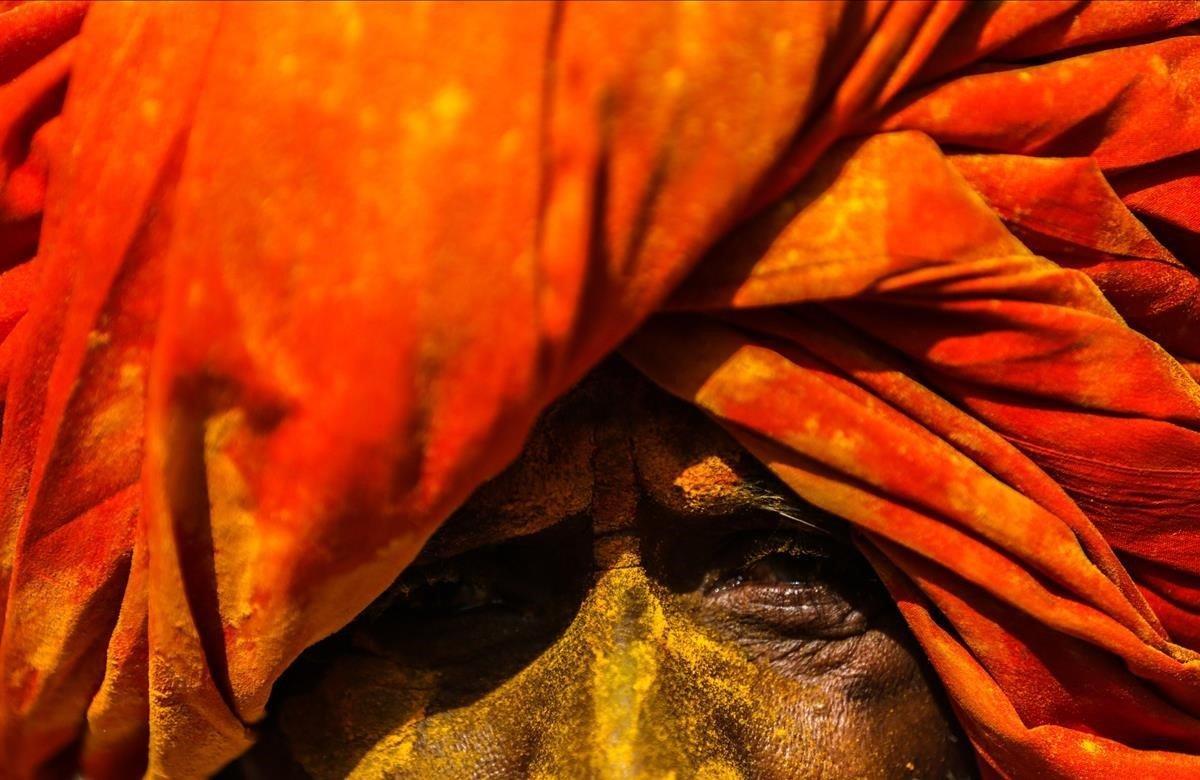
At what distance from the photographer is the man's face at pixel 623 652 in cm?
86

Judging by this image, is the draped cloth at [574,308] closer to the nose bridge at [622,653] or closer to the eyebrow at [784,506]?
the eyebrow at [784,506]

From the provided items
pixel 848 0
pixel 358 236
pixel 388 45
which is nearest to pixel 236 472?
pixel 358 236

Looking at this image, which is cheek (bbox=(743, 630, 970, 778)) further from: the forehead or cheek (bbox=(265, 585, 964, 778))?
the forehead

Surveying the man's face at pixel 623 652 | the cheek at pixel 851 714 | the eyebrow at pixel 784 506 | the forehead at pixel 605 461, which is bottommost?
the cheek at pixel 851 714

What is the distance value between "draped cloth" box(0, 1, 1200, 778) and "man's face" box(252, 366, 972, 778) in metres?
0.07

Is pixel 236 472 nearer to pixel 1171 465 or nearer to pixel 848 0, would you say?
pixel 848 0

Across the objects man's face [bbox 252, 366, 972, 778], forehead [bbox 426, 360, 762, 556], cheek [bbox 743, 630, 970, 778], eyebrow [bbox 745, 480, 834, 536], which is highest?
forehead [bbox 426, 360, 762, 556]

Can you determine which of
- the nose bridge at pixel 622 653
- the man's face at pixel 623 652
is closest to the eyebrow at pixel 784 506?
the man's face at pixel 623 652

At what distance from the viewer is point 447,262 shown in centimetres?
66

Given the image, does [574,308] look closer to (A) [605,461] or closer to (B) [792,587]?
(A) [605,461]

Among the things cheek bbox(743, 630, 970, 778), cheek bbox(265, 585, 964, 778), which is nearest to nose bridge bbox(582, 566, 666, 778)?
cheek bbox(265, 585, 964, 778)

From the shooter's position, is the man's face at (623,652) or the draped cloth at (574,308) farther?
the man's face at (623,652)

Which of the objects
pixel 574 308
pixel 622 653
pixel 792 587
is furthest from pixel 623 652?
pixel 574 308

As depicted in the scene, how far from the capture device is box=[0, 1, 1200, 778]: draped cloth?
2.17 feet
